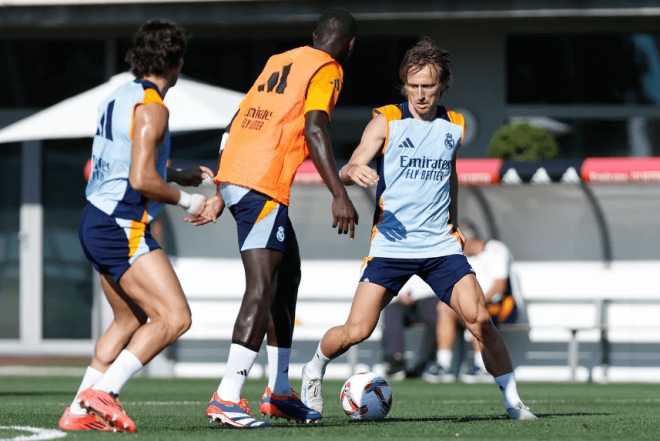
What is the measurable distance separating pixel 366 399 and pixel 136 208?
1.84 metres

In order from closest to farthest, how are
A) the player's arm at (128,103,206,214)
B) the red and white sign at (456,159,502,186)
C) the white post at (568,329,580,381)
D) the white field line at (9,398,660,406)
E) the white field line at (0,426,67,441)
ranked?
the white field line at (0,426,67,441)
the player's arm at (128,103,206,214)
the white field line at (9,398,660,406)
the red and white sign at (456,159,502,186)
the white post at (568,329,580,381)

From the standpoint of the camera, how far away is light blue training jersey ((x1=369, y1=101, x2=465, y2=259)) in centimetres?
594

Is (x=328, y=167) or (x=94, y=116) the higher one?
(x=94, y=116)

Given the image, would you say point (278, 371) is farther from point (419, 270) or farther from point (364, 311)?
point (419, 270)

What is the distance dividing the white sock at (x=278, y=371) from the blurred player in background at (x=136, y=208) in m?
0.89

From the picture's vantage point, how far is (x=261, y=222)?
5645 mm

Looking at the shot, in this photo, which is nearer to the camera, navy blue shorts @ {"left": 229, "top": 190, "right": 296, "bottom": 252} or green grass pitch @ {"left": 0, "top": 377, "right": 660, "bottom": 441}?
green grass pitch @ {"left": 0, "top": 377, "right": 660, "bottom": 441}

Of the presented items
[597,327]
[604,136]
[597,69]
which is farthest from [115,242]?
[597,69]

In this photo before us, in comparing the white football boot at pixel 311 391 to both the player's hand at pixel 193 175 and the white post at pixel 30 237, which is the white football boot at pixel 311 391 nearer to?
the player's hand at pixel 193 175

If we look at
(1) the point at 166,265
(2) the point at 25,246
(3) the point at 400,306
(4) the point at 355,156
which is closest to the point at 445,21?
(3) the point at 400,306

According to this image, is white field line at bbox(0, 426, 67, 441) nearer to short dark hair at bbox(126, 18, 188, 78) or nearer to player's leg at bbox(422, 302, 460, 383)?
short dark hair at bbox(126, 18, 188, 78)

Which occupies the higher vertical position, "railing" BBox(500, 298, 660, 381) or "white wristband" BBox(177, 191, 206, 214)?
"white wristband" BBox(177, 191, 206, 214)

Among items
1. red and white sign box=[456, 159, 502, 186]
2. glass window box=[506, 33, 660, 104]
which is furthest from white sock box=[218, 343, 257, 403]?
glass window box=[506, 33, 660, 104]

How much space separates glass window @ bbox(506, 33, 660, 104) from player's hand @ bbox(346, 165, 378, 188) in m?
9.13
